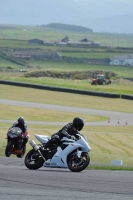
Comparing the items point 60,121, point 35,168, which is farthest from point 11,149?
point 60,121

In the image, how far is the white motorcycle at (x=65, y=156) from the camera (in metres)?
16.0

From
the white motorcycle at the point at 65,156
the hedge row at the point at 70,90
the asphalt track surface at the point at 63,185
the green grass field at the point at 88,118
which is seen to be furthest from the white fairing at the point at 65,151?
the hedge row at the point at 70,90

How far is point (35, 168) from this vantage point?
1658cm

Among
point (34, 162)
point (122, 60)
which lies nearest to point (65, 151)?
point (34, 162)

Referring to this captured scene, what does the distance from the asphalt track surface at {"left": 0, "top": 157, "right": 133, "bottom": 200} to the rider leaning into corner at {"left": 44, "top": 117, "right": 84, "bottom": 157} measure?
871 millimetres

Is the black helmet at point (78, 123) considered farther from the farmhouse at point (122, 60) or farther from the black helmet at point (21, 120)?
the farmhouse at point (122, 60)

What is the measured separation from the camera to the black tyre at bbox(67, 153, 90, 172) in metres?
15.9

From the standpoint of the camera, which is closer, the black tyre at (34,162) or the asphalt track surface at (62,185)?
the asphalt track surface at (62,185)

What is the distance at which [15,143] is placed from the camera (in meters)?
23.8

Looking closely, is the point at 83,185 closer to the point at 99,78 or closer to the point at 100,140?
the point at 100,140

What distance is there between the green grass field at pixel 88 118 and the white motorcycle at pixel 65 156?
408 cm

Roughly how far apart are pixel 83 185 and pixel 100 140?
70.0ft

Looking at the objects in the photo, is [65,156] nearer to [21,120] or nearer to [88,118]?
[21,120]

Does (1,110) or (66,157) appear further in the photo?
(1,110)
